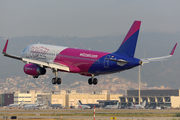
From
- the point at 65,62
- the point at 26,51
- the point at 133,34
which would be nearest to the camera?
the point at 133,34

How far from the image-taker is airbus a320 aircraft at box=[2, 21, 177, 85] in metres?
62.9

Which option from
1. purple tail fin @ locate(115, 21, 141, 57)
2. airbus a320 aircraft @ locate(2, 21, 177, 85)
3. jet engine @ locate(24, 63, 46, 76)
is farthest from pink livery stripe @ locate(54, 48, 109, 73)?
purple tail fin @ locate(115, 21, 141, 57)

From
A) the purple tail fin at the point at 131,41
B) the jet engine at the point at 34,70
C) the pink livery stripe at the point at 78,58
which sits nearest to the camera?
the purple tail fin at the point at 131,41

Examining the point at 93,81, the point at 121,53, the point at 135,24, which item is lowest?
the point at 93,81

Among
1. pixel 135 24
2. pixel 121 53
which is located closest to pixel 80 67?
pixel 121 53

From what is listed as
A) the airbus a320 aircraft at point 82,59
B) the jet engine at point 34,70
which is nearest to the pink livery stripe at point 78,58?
the airbus a320 aircraft at point 82,59

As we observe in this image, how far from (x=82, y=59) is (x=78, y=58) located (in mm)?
1000

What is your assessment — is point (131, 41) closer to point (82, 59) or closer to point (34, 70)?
point (82, 59)

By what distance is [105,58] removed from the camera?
63.8 m

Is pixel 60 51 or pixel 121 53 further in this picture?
pixel 60 51

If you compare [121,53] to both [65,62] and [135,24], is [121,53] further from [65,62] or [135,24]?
[65,62]

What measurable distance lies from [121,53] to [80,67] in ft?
27.3

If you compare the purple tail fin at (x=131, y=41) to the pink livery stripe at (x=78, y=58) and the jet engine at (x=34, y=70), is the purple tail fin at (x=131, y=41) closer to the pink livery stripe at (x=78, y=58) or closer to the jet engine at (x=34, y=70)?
the pink livery stripe at (x=78, y=58)

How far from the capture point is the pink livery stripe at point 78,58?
65.1 m
